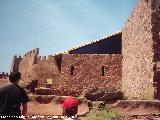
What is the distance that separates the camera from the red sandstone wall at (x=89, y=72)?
73.6 feet

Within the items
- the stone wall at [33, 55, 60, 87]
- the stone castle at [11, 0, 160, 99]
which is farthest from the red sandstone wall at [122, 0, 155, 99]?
the stone wall at [33, 55, 60, 87]

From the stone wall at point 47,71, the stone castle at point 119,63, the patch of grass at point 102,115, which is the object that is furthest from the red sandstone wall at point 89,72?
the patch of grass at point 102,115

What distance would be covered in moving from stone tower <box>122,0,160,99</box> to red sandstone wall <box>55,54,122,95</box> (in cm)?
107

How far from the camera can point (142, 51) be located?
17062 mm

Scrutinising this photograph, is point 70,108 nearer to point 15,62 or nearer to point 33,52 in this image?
point 33,52

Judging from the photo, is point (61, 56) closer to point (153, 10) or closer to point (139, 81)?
point (139, 81)

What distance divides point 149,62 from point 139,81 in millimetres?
1931

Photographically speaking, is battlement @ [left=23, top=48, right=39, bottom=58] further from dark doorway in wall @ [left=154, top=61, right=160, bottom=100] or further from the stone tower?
dark doorway in wall @ [left=154, top=61, right=160, bottom=100]

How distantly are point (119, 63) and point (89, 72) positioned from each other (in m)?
2.22

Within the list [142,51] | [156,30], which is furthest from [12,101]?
[142,51]

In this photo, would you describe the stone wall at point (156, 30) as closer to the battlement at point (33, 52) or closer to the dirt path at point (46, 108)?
the dirt path at point (46, 108)

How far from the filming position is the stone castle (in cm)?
1530

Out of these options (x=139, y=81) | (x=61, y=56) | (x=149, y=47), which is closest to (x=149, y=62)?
(x=149, y=47)

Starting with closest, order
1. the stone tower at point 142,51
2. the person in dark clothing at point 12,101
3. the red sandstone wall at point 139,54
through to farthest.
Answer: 1. the person in dark clothing at point 12,101
2. the stone tower at point 142,51
3. the red sandstone wall at point 139,54
